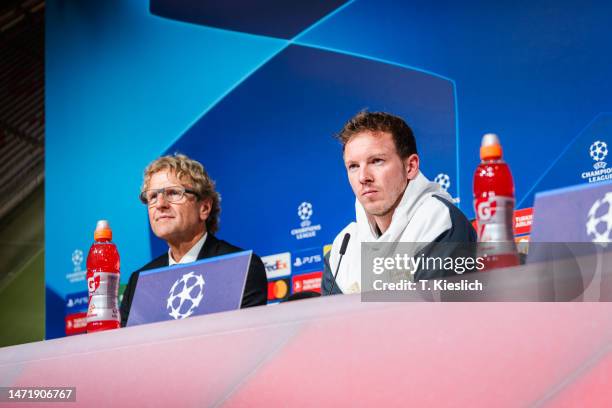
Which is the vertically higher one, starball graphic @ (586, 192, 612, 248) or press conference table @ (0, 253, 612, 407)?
starball graphic @ (586, 192, 612, 248)

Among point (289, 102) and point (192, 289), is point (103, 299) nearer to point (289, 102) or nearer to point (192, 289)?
→ point (192, 289)

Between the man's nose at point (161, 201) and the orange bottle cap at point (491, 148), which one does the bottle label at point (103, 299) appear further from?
the orange bottle cap at point (491, 148)

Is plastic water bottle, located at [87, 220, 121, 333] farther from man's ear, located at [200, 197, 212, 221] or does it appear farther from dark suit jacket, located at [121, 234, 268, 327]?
man's ear, located at [200, 197, 212, 221]

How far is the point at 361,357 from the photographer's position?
32.7 inches

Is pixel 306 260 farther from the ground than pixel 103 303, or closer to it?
farther from the ground

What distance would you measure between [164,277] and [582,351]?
0.91 metres

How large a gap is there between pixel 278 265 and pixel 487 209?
5.90 ft

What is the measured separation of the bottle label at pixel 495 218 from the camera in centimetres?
105

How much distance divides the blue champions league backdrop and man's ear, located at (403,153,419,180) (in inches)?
20.3

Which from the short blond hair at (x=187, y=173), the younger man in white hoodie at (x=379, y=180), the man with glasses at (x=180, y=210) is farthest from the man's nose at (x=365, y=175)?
the short blond hair at (x=187, y=173)

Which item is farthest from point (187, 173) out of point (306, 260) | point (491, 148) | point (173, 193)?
point (491, 148)

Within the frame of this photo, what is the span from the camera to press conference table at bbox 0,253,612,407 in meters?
0.73

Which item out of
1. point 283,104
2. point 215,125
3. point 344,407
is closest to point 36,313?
point 215,125

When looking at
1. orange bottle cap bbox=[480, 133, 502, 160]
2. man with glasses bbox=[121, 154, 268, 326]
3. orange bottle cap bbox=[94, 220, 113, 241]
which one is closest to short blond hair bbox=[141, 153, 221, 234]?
man with glasses bbox=[121, 154, 268, 326]
